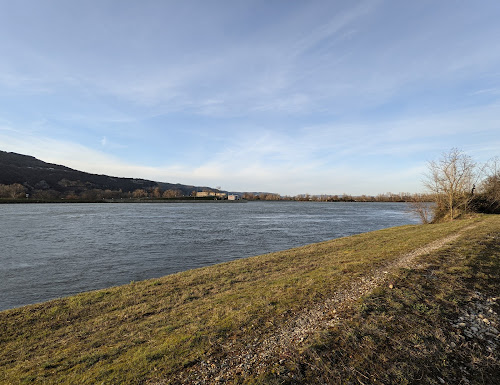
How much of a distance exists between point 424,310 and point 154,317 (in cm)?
808

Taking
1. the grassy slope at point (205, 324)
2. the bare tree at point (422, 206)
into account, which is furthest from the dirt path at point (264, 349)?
the bare tree at point (422, 206)

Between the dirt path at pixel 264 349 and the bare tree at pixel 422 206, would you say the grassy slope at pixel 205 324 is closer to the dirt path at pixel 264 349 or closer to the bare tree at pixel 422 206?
the dirt path at pixel 264 349

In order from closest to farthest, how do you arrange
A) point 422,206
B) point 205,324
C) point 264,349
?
point 264,349 → point 205,324 → point 422,206

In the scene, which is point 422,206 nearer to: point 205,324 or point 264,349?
point 205,324

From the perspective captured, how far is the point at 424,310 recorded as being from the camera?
21.8ft

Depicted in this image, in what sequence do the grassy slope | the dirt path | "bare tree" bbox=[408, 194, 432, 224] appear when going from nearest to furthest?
1. the dirt path
2. the grassy slope
3. "bare tree" bbox=[408, 194, 432, 224]

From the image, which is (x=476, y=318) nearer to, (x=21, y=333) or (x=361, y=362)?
(x=361, y=362)

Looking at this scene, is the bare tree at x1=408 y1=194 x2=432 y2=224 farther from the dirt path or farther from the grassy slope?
the dirt path

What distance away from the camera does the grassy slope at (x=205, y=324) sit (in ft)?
16.8

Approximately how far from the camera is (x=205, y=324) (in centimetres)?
718

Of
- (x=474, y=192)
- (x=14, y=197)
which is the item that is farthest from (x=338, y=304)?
(x=14, y=197)

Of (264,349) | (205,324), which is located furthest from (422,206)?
(264,349)

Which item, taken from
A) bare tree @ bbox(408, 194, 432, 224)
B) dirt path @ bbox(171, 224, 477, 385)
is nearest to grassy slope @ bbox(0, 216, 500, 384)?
dirt path @ bbox(171, 224, 477, 385)

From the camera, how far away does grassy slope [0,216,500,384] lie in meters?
5.12
